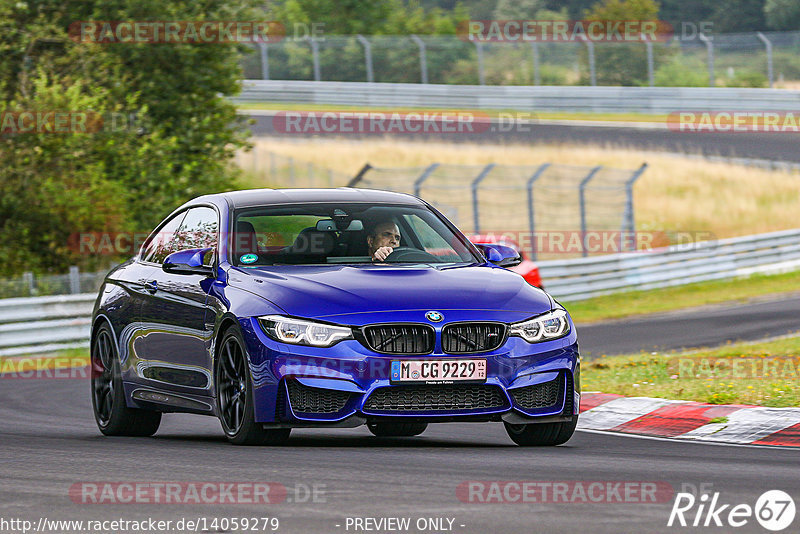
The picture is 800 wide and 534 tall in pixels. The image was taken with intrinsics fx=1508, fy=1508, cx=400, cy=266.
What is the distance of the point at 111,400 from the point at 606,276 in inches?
749

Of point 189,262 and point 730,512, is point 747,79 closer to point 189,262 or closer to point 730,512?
point 189,262

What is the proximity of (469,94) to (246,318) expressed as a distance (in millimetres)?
38586

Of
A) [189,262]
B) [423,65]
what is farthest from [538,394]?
[423,65]

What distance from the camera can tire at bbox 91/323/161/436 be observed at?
1024 centimetres

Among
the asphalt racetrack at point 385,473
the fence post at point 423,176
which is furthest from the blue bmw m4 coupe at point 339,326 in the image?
the fence post at point 423,176

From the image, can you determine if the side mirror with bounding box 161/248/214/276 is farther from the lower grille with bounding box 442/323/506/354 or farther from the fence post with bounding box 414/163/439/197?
the fence post with bounding box 414/163/439/197

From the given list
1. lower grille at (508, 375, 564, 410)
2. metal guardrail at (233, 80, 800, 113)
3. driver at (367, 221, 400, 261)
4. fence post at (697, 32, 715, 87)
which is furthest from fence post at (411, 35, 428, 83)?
lower grille at (508, 375, 564, 410)

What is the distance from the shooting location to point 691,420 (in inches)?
394

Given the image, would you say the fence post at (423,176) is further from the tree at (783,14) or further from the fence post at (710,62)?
the tree at (783,14)

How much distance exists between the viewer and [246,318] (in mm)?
8312

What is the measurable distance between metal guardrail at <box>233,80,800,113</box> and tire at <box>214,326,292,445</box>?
123 feet

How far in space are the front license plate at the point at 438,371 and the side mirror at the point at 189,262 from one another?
5.29 ft

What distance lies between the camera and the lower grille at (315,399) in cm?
809

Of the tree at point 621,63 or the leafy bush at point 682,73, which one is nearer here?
the tree at point 621,63
